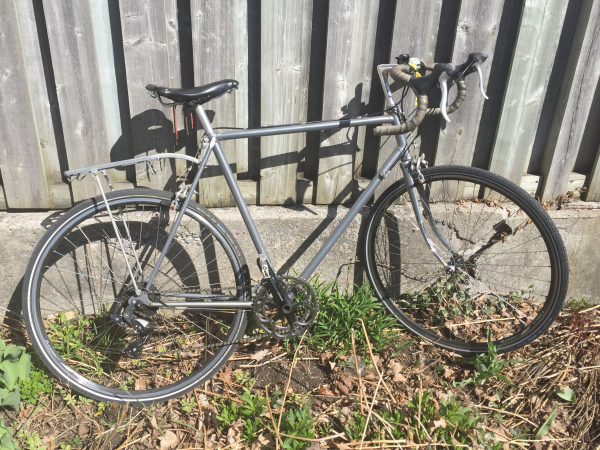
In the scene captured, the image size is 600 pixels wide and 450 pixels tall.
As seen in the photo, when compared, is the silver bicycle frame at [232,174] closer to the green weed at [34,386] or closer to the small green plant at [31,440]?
the green weed at [34,386]

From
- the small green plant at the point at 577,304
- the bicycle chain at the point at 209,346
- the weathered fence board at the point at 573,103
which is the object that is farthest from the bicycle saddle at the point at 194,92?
the small green plant at the point at 577,304

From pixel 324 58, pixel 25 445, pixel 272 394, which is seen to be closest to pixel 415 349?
pixel 272 394

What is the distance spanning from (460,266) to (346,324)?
82cm

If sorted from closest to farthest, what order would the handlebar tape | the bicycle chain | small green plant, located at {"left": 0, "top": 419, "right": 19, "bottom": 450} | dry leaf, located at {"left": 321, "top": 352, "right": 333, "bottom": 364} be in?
1. small green plant, located at {"left": 0, "top": 419, "right": 19, "bottom": 450}
2. the handlebar tape
3. the bicycle chain
4. dry leaf, located at {"left": 321, "top": 352, "right": 333, "bottom": 364}

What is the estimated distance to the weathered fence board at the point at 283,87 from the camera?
2.81 metres

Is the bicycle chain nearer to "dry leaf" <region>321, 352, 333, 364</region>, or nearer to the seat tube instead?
"dry leaf" <region>321, 352, 333, 364</region>

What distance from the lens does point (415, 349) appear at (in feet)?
10.5

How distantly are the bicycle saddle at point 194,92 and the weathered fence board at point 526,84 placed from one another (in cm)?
174

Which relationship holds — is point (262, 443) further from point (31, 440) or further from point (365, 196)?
point (365, 196)

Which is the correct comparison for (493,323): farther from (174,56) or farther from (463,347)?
(174,56)

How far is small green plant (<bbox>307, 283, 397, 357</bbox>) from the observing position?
306 cm

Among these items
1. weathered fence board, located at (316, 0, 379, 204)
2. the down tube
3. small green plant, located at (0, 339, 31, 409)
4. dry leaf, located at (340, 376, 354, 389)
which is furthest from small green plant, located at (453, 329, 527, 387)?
small green plant, located at (0, 339, 31, 409)

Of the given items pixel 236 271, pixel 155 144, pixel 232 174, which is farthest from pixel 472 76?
pixel 155 144

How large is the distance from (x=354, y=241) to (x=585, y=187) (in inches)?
64.8
